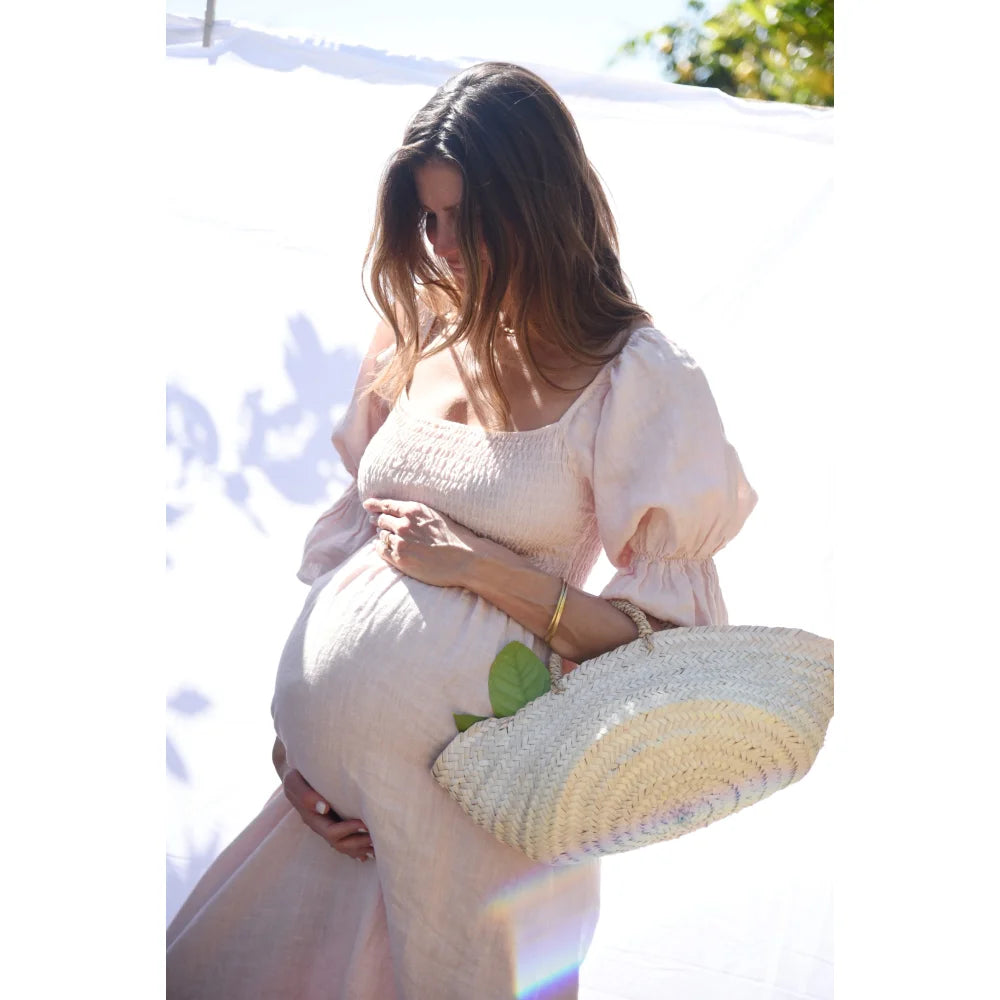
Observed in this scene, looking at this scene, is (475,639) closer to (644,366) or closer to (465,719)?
(465,719)

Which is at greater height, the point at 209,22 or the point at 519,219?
the point at 209,22

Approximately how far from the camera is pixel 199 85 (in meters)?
2.32

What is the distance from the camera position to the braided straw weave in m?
1.48

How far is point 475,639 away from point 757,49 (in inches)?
140

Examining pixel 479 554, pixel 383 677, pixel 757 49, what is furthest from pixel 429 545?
pixel 757 49

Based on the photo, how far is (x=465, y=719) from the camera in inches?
62.6

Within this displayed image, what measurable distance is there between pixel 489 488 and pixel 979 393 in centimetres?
81

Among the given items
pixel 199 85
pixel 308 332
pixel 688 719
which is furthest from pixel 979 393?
pixel 199 85

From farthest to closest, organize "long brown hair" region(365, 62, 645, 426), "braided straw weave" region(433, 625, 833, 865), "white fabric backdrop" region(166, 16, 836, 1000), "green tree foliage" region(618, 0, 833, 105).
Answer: "green tree foliage" region(618, 0, 833, 105), "white fabric backdrop" region(166, 16, 836, 1000), "long brown hair" region(365, 62, 645, 426), "braided straw weave" region(433, 625, 833, 865)

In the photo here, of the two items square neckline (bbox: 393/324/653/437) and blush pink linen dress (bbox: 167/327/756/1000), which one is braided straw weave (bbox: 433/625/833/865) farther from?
square neckline (bbox: 393/324/653/437)

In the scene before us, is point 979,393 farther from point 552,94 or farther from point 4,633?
point 552,94

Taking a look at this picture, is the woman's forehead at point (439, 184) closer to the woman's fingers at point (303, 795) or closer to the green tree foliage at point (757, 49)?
the woman's fingers at point (303, 795)

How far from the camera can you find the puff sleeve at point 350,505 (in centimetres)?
199

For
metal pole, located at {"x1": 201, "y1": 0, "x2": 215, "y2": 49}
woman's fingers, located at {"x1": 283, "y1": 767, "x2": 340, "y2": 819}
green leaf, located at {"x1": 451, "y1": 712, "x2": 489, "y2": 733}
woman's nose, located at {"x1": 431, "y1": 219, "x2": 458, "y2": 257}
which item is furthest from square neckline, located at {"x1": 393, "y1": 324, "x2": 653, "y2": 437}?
metal pole, located at {"x1": 201, "y1": 0, "x2": 215, "y2": 49}
